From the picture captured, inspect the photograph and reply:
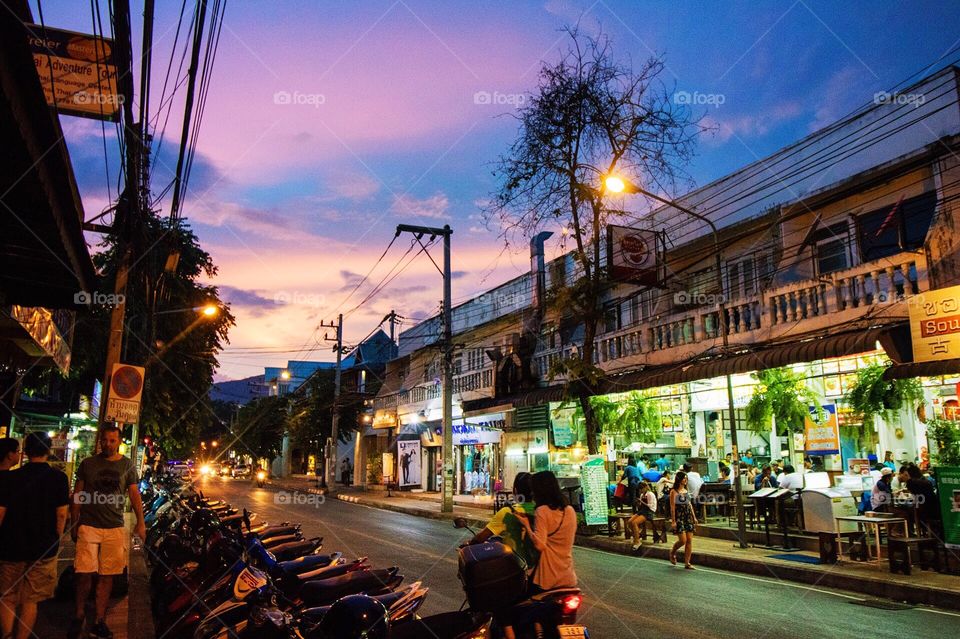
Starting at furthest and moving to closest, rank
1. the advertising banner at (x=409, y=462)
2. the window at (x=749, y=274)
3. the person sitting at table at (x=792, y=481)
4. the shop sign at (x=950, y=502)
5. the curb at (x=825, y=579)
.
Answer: the advertising banner at (x=409, y=462), the window at (x=749, y=274), the person sitting at table at (x=792, y=481), the shop sign at (x=950, y=502), the curb at (x=825, y=579)

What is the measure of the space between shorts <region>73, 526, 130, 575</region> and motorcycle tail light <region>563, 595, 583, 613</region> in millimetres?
4493

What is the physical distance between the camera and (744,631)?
24.5 ft

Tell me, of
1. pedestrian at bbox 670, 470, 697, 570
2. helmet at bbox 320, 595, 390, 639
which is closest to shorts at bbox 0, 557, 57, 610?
helmet at bbox 320, 595, 390, 639

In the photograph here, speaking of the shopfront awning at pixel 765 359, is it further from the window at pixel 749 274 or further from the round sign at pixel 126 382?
the round sign at pixel 126 382

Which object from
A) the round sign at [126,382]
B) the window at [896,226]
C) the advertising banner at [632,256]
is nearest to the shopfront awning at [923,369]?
the window at [896,226]

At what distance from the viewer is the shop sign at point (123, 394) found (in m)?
10.3

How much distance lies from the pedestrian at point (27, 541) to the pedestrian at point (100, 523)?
62 cm

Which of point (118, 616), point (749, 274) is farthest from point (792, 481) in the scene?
point (118, 616)

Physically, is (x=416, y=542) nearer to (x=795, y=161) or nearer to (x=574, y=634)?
(x=574, y=634)

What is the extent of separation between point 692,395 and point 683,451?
3343mm

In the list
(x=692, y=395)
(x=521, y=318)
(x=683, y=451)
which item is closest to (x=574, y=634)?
(x=692, y=395)

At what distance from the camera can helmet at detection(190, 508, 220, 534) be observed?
8.22 meters

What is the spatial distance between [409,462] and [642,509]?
82.5ft

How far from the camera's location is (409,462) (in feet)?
127
